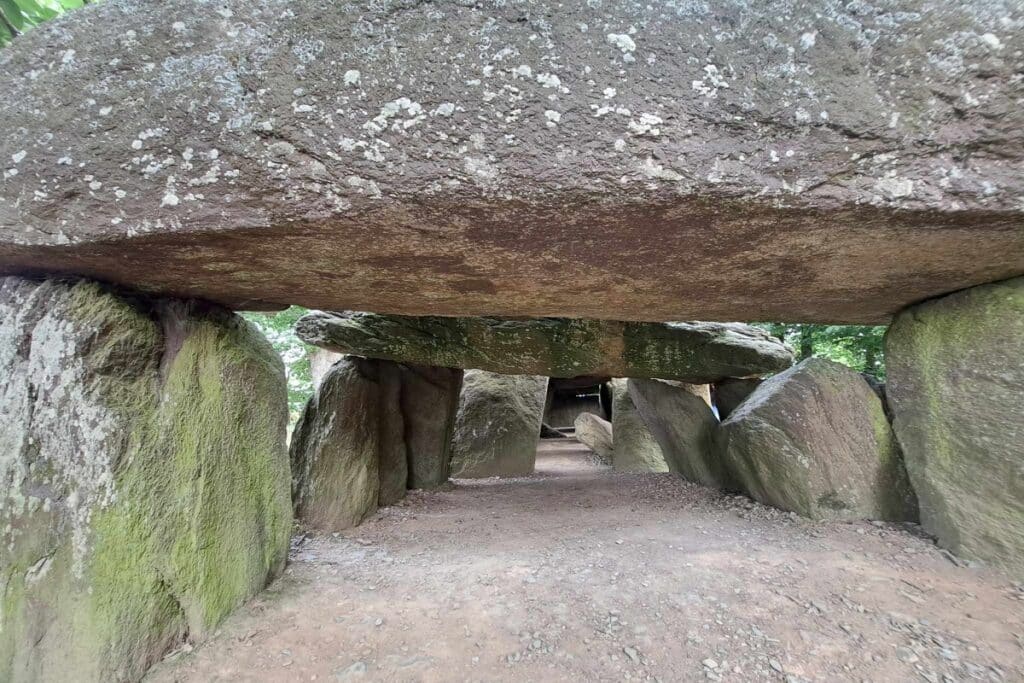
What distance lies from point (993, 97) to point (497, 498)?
4.30 m

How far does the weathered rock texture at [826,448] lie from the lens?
3062mm

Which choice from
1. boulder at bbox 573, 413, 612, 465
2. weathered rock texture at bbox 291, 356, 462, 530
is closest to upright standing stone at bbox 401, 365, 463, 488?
weathered rock texture at bbox 291, 356, 462, 530

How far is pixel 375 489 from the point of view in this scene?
154 inches

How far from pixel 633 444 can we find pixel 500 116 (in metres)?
7.11

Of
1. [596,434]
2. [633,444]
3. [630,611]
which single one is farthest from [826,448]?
[596,434]

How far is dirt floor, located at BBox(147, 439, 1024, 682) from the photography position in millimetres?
1783

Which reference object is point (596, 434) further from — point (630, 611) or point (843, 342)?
point (630, 611)

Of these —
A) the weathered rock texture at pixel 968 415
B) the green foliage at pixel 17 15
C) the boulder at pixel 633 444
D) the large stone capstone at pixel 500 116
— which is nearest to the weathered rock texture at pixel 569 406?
the boulder at pixel 633 444

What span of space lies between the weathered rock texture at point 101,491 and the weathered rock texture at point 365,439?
1.42 metres

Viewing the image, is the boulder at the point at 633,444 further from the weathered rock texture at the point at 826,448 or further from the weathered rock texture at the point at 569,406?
the weathered rock texture at the point at 569,406

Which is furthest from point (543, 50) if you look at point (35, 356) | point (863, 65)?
point (35, 356)

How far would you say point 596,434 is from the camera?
9.79m

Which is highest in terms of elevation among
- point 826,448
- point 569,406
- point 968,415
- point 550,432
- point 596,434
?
point 968,415

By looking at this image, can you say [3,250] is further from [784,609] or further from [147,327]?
[784,609]
